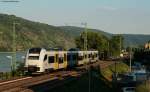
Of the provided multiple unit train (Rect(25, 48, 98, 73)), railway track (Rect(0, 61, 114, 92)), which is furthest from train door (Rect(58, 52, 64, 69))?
railway track (Rect(0, 61, 114, 92))

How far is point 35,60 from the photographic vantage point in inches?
2452

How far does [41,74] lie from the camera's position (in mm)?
65062

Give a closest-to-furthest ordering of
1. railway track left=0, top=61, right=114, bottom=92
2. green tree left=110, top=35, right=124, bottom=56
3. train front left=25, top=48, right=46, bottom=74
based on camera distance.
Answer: railway track left=0, top=61, right=114, bottom=92 < train front left=25, top=48, right=46, bottom=74 < green tree left=110, top=35, right=124, bottom=56

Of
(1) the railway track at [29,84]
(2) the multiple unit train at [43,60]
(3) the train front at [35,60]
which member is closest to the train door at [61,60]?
(2) the multiple unit train at [43,60]

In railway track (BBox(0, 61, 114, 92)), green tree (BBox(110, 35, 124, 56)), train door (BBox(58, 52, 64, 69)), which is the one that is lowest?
railway track (BBox(0, 61, 114, 92))

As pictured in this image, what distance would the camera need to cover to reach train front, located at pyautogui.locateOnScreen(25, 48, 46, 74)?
2445 inches

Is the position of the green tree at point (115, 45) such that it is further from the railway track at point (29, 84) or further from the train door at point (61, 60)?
the railway track at point (29, 84)

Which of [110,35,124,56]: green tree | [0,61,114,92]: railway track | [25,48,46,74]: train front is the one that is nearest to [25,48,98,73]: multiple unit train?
[25,48,46,74]: train front

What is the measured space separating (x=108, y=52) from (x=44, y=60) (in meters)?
107

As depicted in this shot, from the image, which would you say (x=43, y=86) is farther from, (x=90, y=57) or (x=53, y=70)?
(x=90, y=57)

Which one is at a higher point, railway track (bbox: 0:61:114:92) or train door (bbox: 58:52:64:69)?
train door (bbox: 58:52:64:69)

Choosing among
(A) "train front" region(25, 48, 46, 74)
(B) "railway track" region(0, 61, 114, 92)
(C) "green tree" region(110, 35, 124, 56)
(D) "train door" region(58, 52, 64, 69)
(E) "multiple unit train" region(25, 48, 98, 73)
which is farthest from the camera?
(C) "green tree" region(110, 35, 124, 56)

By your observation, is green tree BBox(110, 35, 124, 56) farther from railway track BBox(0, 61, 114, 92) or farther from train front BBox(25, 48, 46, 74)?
railway track BBox(0, 61, 114, 92)

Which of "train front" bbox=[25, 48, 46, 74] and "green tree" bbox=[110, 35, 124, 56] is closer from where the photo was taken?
"train front" bbox=[25, 48, 46, 74]
